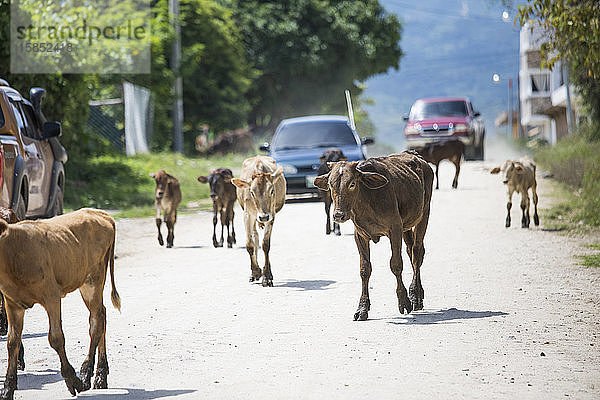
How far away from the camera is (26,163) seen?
12.9 meters

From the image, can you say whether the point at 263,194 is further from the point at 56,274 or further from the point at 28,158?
the point at 56,274

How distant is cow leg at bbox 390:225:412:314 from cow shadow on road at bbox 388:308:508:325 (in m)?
0.12

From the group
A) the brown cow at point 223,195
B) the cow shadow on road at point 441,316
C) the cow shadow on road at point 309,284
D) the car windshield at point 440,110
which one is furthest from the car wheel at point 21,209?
the car windshield at point 440,110

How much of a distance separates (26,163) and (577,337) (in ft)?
24.8

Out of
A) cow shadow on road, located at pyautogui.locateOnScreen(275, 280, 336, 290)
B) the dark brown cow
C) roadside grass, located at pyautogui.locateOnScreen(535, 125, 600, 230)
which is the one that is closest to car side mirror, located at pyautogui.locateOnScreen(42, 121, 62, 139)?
cow shadow on road, located at pyautogui.locateOnScreen(275, 280, 336, 290)

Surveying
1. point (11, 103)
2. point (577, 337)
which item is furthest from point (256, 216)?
point (577, 337)

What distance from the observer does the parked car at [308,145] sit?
906 inches

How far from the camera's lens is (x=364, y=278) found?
32.2 feet

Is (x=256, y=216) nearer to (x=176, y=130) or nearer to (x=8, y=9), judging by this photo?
(x=8, y=9)

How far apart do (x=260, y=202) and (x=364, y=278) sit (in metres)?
2.63

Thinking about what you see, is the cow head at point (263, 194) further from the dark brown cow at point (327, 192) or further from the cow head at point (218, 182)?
the cow head at point (218, 182)

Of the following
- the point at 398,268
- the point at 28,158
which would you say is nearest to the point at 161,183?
the point at 28,158

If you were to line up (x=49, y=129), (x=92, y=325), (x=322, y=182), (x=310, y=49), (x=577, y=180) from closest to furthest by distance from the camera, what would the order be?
(x=92, y=325) < (x=322, y=182) < (x=49, y=129) < (x=577, y=180) < (x=310, y=49)

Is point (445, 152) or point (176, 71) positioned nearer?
point (445, 152)
